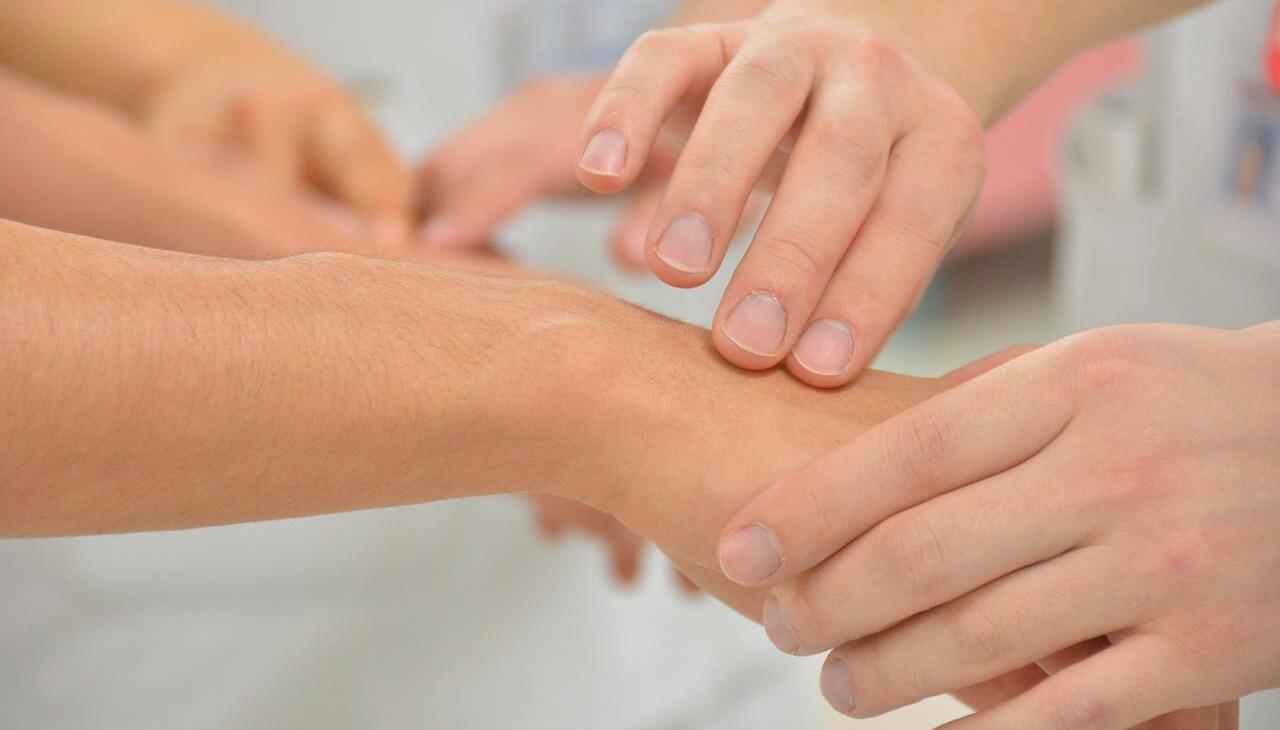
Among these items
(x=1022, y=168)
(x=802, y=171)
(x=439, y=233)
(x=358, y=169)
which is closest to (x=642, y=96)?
(x=802, y=171)

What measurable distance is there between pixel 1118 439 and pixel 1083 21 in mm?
508

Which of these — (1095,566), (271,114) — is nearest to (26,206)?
(271,114)

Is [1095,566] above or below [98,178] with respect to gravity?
below

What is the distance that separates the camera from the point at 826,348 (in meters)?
0.84

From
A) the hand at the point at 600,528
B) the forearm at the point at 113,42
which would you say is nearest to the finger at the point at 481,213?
the hand at the point at 600,528

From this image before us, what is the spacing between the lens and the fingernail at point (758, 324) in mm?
821

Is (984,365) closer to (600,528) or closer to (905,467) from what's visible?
(905,467)

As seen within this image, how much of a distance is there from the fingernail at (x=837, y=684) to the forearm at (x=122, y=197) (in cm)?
80

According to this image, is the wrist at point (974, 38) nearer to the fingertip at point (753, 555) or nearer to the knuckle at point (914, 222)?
the knuckle at point (914, 222)

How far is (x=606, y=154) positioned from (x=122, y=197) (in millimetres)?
785

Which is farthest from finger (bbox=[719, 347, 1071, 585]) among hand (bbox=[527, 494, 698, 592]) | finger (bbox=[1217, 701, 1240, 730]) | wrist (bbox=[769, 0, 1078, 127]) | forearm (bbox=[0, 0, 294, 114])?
forearm (bbox=[0, 0, 294, 114])

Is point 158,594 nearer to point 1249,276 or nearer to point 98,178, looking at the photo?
point 98,178

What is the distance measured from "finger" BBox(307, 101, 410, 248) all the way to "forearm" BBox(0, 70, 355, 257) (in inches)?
3.7

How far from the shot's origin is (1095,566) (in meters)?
0.71
